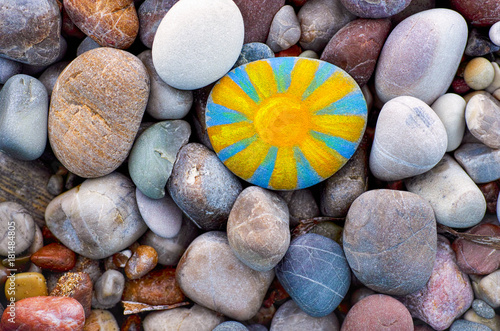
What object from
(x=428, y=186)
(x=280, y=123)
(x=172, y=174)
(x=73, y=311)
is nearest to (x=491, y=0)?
(x=428, y=186)

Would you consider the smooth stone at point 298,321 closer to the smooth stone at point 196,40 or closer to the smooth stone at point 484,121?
the smooth stone at point 484,121

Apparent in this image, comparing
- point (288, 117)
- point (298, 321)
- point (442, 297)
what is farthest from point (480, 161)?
point (298, 321)

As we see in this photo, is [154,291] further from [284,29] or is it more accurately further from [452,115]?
[452,115]

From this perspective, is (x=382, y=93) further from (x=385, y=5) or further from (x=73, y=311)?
(x=73, y=311)

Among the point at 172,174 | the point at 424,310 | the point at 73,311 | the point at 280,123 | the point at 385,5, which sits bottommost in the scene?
the point at 424,310

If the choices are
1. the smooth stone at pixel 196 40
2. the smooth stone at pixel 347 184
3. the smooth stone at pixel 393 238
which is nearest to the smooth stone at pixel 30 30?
the smooth stone at pixel 196 40

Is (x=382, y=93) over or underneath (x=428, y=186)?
over

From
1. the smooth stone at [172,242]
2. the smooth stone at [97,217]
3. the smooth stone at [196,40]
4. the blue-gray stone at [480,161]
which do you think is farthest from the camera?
the smooth stone at [172,242]
